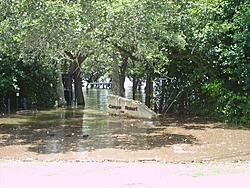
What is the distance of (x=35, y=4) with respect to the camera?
12.6 metres

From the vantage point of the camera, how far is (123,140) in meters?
13.0

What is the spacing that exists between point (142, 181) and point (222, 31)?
10566mm

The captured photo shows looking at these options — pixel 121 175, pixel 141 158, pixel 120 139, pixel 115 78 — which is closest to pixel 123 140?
pixel 120 139

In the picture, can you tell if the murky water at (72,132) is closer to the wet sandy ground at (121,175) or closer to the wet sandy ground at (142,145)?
the wet sandy ground at (142,145)

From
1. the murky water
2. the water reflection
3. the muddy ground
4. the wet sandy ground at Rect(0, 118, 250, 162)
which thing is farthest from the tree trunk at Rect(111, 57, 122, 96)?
the wet sandy ground at Rect(0, 118, 250, 162)

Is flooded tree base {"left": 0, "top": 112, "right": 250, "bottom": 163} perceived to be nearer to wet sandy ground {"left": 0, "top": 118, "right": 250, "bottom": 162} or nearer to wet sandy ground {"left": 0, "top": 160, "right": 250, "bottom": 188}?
wet sandy ground {"left": 0, "top": 118, "right": 250, "bottom": 162}

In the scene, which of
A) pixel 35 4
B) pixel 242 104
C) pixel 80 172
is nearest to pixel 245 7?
pixel 242 104

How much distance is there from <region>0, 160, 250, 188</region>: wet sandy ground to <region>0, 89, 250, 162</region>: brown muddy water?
174 centimetres

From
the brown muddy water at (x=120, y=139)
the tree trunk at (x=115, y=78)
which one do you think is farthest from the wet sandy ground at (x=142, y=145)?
the tree trunk at (x=115, y=78)

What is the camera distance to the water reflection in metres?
12.1

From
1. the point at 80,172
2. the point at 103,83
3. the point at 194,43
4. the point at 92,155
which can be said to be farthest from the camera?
the point at 103,83

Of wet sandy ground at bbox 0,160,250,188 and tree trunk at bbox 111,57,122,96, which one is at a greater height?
tree trunk at bbox 111,57,122,96

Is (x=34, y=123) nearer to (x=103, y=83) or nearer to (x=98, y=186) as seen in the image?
(x=98, y=186)

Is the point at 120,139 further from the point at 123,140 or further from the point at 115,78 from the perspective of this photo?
the point at 115,78
